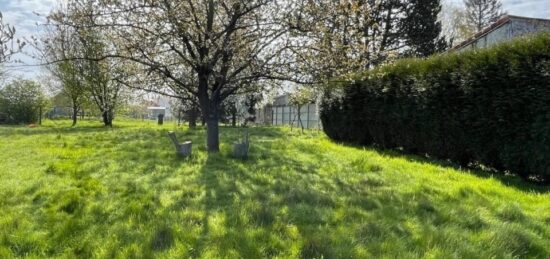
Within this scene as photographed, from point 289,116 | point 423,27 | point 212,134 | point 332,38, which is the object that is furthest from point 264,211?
point 289,116

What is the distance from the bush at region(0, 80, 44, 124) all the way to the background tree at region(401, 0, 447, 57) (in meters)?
24.2

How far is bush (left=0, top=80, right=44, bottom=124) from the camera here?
26.4 metres

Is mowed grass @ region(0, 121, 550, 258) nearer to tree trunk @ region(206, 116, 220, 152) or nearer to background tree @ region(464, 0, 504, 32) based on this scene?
tree trunk @ region(206, 116, 220, 152)

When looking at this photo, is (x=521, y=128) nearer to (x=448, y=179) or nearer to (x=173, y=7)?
(x=448, y=179)

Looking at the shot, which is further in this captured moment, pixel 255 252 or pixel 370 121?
pixel 370 121

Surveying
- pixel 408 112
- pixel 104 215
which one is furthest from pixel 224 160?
pixel 408 112

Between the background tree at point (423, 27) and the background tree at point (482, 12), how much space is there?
27.9 feet

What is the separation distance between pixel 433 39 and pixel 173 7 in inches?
641

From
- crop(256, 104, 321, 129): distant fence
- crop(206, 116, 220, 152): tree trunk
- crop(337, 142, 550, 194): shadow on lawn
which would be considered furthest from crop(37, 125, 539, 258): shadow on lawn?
crop(256, 104, 321, 129): distant fence

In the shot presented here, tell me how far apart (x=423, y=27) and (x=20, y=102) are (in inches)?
1014

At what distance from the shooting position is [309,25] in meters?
7.52

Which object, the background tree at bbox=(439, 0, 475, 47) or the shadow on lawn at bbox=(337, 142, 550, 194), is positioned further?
the background tree at bbox=(439, 0, 475, 47)

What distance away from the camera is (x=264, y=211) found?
13.6 feet

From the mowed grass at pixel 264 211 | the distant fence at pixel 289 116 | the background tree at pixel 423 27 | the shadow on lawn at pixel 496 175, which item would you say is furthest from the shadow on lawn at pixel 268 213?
the background tree at pixel 423 27
